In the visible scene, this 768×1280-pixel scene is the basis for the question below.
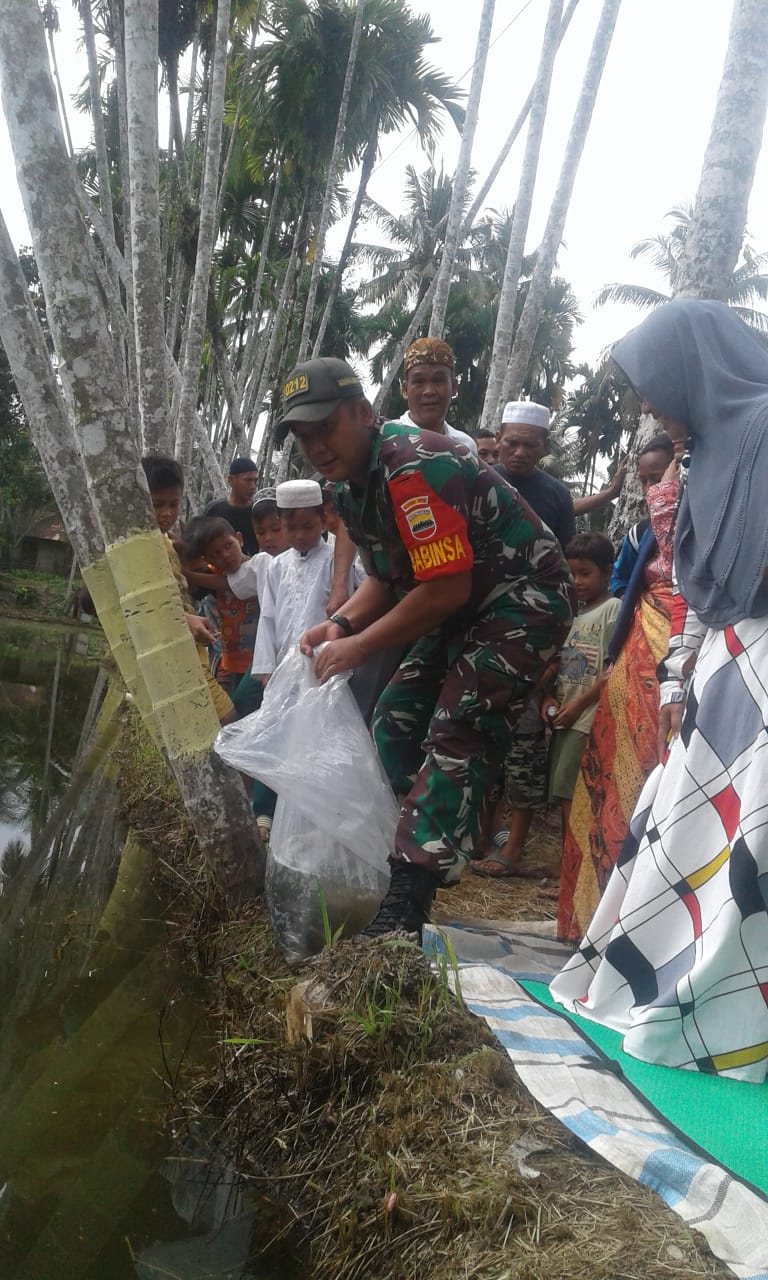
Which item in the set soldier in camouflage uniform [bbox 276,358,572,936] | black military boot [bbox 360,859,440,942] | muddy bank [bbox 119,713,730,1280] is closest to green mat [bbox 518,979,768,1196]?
muddy bank [bbox 119,713,730,1280]

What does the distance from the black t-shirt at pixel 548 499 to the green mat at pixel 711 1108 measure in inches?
102

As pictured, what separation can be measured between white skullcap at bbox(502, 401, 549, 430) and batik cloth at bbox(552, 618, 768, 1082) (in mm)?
2178

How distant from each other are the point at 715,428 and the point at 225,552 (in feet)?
10.1

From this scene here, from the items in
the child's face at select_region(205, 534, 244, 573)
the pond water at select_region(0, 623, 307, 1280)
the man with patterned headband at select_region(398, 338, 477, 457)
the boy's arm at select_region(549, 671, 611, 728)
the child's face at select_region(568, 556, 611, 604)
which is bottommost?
the pond water at select_region(0, 623, 307, 1280)

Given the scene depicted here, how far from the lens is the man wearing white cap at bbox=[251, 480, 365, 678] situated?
3.89 meters

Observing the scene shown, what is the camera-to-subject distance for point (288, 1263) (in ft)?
5.50

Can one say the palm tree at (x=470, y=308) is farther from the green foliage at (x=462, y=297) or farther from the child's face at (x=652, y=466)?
the child's face at (x=652, y=466)

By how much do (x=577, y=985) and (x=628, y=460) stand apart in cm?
274

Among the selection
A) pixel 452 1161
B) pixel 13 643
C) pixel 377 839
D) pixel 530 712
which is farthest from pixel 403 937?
pixel 13 643

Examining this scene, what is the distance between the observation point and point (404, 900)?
7.61ft

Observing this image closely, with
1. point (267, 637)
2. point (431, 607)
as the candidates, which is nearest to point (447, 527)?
point (431, 607)

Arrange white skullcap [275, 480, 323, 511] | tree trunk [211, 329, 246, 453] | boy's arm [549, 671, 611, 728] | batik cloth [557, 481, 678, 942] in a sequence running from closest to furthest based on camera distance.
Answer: batik cloth [557, 481, 678, 942] < boy's arm [549, 671, 611, 728] < white skullcap [275, 480, 323, 511] < tree trunk [211, 329, 246, 453]

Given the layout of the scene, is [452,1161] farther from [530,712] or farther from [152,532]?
[530,712]

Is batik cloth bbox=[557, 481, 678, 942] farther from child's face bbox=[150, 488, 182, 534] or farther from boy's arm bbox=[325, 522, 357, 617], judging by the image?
child's face bbox=[150, 488, 182, 534]
